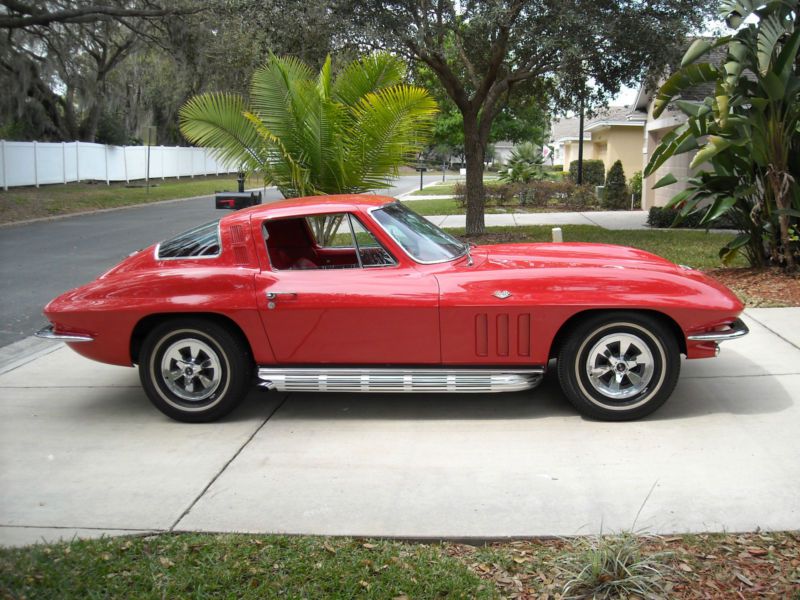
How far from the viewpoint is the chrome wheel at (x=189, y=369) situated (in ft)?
18.2

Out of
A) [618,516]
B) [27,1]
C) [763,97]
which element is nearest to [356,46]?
[763,97]

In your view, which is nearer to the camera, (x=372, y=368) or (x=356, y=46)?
(x=372, y=368)

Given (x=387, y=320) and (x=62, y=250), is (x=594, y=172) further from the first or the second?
(x=387, y=320)

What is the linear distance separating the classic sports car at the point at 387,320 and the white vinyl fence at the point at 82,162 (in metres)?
21.8

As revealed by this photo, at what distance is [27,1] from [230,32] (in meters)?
15.4

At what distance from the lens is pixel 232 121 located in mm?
9602

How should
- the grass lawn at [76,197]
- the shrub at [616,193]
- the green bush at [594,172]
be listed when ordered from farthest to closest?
the green bush at [594,172]
the shrub at [616,193]
the grass lawn at [76,197]

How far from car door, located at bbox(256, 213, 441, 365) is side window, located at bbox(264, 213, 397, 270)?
0.40ft

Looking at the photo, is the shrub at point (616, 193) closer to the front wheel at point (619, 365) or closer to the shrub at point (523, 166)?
the shrub at point (523, 166)

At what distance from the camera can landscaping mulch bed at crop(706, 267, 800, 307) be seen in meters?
8.76

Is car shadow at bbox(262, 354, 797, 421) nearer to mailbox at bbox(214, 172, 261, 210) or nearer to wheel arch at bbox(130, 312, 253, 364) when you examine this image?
wheel arch at bbox(130, 312, 253, 364)

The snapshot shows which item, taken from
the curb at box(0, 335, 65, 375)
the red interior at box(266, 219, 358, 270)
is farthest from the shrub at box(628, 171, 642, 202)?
the curb at box(0, 335, 65, 375)

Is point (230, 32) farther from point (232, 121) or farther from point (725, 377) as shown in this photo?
point (725, 377)

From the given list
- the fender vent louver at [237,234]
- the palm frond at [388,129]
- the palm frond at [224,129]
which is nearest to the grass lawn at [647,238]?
the palm frond at [388,129]
